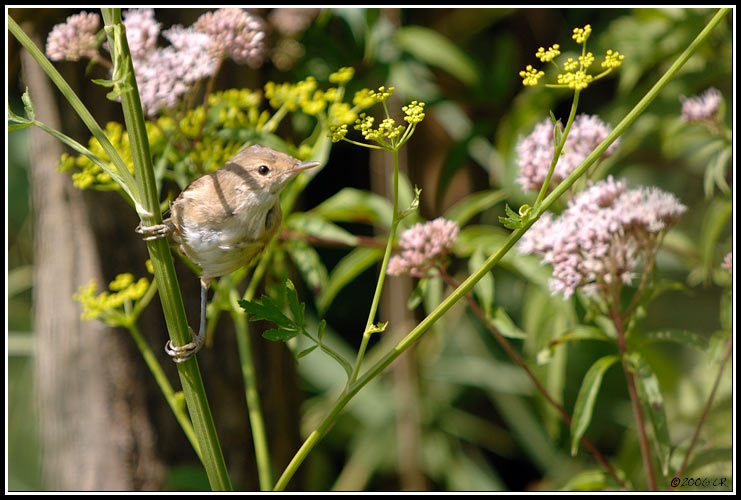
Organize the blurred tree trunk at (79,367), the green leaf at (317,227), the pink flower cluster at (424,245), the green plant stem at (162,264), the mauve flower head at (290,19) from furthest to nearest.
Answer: the mauve flower head at (290,19) → the blurred tree trunk at (79,367) → the green leaf at (317,227) → the pink flower cluster at (424,245) → the green plant stem at (162,264)

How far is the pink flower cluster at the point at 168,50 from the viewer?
1122mm

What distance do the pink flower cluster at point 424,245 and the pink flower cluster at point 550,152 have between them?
0.48 ft

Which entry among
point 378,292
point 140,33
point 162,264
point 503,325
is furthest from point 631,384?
point 140,33

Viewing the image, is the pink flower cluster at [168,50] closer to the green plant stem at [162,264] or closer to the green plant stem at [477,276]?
the green plant stem at [162,264]

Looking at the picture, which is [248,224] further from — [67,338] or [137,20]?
[67,338]

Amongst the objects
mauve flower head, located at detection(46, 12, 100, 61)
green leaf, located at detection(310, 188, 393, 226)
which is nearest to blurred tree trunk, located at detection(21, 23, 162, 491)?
mauve flower head, located at detection(46, 12, 100, 61)

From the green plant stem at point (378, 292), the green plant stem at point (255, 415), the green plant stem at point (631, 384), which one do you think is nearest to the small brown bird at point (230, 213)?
the green plant stem at point (255, 415)

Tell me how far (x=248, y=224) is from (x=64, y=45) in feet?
1.51

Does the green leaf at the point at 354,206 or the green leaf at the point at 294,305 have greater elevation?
the green leaf at the point at 294,305

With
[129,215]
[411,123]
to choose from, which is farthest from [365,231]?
[411,123]

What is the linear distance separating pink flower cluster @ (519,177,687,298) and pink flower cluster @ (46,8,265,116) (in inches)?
23.3

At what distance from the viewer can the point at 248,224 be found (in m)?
1.01

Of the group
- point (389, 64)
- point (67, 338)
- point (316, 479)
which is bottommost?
point (316, 479)

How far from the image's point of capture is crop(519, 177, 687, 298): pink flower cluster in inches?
39.8
